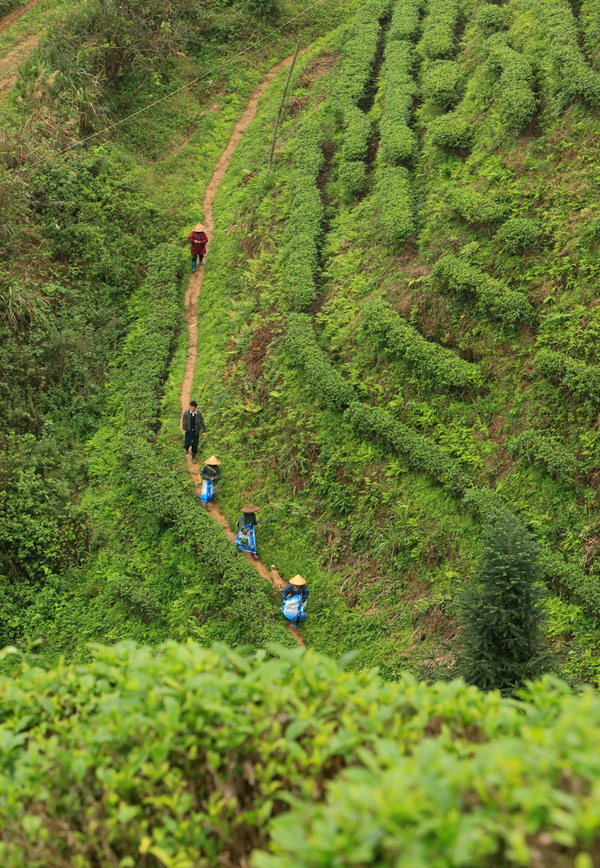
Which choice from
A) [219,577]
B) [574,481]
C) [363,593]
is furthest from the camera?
[219,577]

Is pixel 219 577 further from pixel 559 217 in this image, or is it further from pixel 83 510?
pixel 559 217

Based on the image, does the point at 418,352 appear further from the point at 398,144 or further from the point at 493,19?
the point at 493,19

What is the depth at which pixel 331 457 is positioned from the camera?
1456cm

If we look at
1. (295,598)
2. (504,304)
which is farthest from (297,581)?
(504,304)

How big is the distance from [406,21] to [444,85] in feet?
21.5

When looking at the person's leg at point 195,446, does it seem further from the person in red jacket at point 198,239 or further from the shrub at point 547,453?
the person in red jacket at point 198,239

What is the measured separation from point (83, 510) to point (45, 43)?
16540 millimetres

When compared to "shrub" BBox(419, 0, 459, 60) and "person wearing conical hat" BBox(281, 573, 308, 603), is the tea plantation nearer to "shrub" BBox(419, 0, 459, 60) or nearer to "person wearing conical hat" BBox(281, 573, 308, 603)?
"shrub" BBox(419, 0, 459, 60)

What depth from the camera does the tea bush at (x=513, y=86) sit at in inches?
655

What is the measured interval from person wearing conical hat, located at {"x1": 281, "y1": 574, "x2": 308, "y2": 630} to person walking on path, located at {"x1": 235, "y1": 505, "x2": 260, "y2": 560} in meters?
1.45

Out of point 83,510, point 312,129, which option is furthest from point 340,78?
point 83,510

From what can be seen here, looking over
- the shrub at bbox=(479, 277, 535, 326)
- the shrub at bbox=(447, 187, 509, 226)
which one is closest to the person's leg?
the shrub at bbox=(479, 277, 535, 326)

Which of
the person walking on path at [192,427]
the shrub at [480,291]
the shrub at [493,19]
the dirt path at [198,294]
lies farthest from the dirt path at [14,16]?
the shrub at [480,291]

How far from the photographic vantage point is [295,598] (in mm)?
12984
